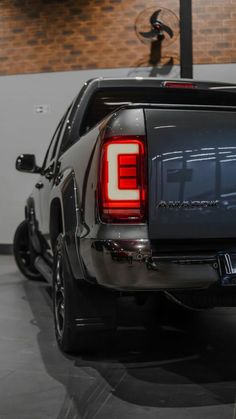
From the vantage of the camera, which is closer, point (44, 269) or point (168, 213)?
point (168, 213)

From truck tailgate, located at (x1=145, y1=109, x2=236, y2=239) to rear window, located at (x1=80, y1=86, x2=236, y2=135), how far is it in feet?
4.91

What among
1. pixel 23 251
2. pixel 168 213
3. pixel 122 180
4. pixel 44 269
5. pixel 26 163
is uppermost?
pixel 122 180

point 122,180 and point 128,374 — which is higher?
point 122,180

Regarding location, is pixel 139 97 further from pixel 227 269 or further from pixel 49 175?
pixel 227 269

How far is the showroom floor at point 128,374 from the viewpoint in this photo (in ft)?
9.90

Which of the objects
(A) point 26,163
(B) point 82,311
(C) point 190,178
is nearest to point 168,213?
(C) point 190,178

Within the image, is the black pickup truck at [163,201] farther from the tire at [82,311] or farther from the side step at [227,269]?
the tire at [82,311]

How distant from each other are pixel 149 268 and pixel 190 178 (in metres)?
0.49

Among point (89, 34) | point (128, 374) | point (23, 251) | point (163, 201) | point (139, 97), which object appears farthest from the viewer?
point (89, 34)

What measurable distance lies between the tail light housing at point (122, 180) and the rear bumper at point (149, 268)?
5.7 inches

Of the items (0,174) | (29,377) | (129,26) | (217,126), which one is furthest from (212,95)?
(0,174)

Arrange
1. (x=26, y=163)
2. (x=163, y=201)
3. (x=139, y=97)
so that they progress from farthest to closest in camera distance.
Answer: (x=26, y=163)
(x=139, y=97)
(x=163, y=201)

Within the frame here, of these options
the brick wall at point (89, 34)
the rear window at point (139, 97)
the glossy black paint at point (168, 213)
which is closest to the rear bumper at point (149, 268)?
the glossy black paint at point (168, 213)

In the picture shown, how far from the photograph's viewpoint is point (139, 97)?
15.1 ft
